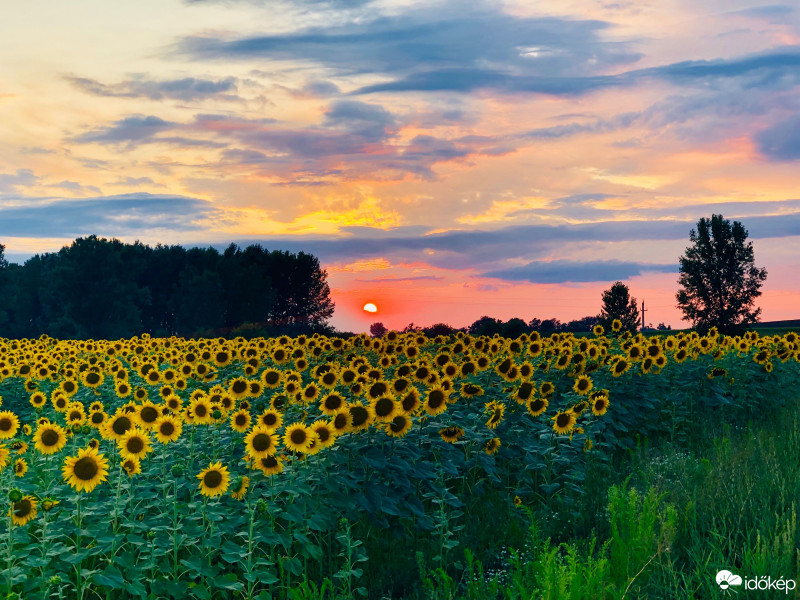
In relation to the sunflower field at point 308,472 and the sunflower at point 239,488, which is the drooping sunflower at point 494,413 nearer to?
the sunflower field at point 308,472

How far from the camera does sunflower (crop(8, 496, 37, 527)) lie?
21.5 feet

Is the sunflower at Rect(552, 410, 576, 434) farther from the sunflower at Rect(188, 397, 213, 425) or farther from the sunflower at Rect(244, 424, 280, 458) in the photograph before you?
the sunflower at Rect(188, 397, 213, 425)

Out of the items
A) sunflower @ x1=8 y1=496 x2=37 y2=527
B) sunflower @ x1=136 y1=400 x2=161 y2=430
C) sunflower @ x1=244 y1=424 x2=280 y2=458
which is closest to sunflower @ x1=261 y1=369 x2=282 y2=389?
sunflower @ x1=136 y1=400 x2=161 y2=430

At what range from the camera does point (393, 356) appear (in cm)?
1444

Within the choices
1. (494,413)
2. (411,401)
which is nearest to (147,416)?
(411,401)

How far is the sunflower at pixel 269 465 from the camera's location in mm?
7285

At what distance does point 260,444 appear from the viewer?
743cm

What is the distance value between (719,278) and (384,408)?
219 feet

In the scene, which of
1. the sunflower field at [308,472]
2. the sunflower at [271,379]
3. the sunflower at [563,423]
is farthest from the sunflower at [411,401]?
the sunflower at [271,379]

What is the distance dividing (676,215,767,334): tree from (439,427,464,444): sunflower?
208 ft

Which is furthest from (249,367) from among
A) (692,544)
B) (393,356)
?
(692,544)

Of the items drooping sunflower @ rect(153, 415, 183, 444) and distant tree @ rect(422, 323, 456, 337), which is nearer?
drooping sunflower @ rect(153, 415, 183, 444)

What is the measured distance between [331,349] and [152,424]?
7881 millimetres
